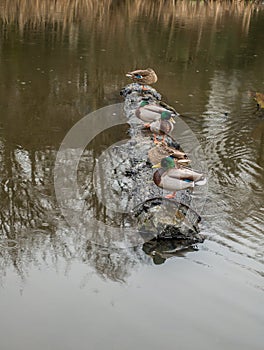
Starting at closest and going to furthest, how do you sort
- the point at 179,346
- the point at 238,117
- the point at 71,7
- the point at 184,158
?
1. the point at 179,346
2. the point at 184,158
3. the point at 238,117
4. the point at 71,7

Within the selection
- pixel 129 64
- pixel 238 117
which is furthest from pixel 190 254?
pixel 129 64

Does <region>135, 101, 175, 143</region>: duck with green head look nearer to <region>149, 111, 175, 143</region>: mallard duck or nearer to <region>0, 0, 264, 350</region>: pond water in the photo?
<region>149, 111, 175, 143</region>: mallard duck

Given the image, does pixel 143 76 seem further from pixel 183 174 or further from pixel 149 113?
pixel 183 174

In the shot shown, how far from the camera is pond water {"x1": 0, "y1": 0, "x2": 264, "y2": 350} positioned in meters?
3.66

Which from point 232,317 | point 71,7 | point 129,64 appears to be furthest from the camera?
point 71,7

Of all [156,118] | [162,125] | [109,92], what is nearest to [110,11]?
[109,92]

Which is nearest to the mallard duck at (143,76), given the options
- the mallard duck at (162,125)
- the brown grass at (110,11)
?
the mallard duck at (162,125)

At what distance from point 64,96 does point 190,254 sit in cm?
512

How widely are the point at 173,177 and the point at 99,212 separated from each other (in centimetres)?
87

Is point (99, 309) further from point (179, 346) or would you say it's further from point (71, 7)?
point (71, 7)

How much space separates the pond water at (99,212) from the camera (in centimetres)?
366

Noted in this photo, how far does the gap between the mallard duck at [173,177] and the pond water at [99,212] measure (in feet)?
1.40

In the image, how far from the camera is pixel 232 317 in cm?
376

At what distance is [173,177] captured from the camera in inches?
191
